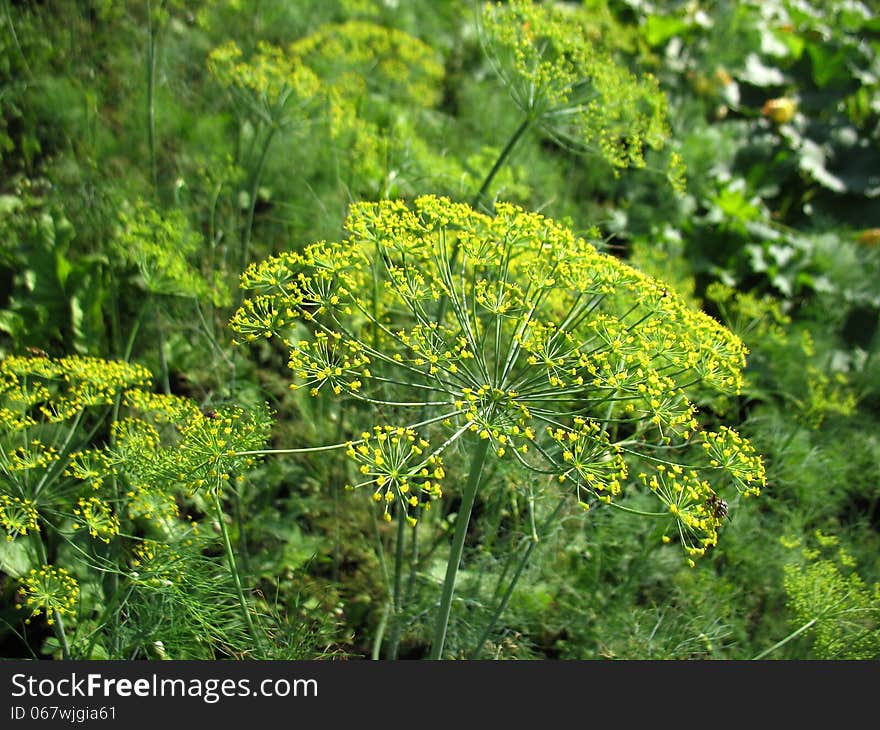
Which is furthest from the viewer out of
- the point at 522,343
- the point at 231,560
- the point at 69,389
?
the point at 69,389

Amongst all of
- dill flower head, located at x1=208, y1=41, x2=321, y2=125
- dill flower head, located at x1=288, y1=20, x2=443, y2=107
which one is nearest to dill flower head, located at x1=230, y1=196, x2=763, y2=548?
dill flower head, located at x1=208, y1=41, x2=321, y2=125

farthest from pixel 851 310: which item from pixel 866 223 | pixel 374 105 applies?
pixel 374 105

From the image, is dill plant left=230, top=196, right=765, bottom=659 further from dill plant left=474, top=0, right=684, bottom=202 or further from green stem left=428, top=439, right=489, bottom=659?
dill plant left=474, top=0, right=684, bottom=202

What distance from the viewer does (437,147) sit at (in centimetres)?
497

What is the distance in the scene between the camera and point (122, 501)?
2828 mm

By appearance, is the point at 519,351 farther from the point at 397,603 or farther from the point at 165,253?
the point at 165,253

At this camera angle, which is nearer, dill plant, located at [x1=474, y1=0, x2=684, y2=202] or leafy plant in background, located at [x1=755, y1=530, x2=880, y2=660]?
leafy plant in background, located at [x1=755, y1=530, x2=880, y2=660]

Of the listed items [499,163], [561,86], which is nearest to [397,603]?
[499,163]

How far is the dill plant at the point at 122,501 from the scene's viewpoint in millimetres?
2396

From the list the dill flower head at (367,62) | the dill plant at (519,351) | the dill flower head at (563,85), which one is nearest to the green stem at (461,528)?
the dill plant at (519,351)

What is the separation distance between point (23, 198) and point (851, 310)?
5.21 meters

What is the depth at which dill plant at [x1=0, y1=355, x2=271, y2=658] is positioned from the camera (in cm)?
240

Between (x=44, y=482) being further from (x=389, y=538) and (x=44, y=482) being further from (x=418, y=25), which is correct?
(x=418, y=25)

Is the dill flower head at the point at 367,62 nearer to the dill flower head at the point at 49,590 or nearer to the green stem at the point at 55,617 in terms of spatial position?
the green stem at the point at 55,617
